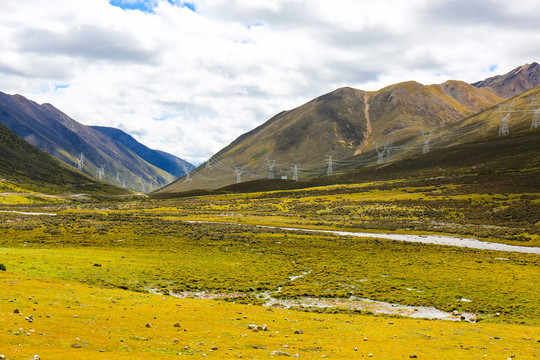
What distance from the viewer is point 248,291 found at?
40750 mm

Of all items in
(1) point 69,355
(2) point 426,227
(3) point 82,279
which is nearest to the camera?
Answer: (1) point 69,355

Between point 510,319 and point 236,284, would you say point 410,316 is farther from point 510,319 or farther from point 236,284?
point 236,284

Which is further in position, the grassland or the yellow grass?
the grassland

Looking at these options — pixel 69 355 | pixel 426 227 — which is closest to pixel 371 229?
pixel 426 227

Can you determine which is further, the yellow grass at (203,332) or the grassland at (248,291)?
the grassland at (248,291)

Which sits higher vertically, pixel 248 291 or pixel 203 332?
pixel 203 332

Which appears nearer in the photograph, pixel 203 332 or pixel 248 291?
pixel 203 332

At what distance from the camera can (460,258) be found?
62.3 metres

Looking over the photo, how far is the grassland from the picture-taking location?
20312 mm

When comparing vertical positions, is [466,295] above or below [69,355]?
below

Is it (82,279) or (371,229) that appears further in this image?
(371,229)

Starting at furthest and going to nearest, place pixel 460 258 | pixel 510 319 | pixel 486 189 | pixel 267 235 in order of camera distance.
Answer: pixel 486 189, pixel 267 235, pixel 460 258, pixel 510 319

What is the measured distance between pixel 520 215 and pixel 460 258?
6483cm

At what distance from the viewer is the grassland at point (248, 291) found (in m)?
→ 20.3
